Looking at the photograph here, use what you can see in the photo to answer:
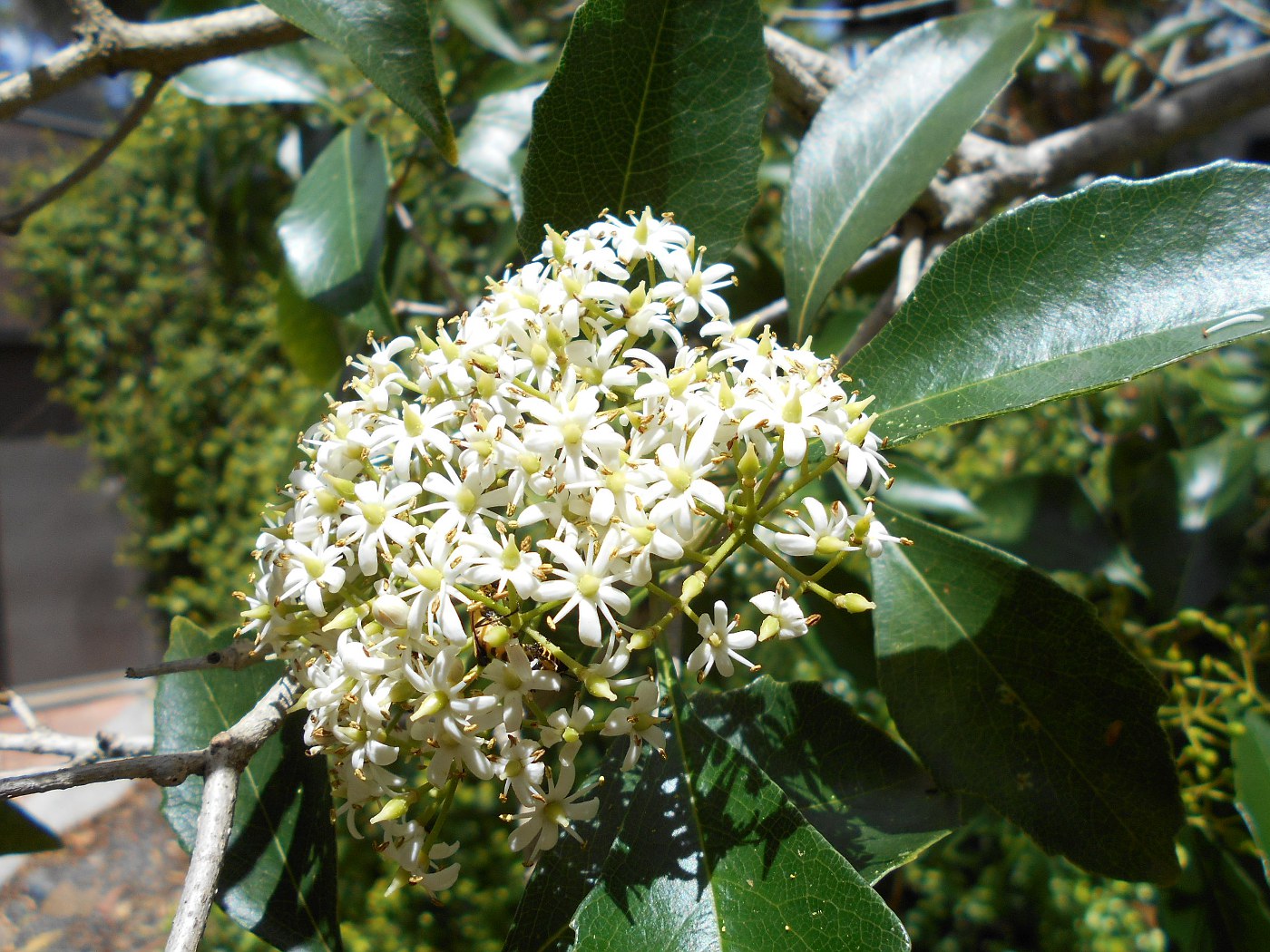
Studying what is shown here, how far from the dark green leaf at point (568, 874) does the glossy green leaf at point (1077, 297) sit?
464 mm

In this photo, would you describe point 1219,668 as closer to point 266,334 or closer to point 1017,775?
point 1017,775

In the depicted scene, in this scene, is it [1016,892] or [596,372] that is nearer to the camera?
[596,372]

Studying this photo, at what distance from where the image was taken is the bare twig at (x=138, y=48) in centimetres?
100

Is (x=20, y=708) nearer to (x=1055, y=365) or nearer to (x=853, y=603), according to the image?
(x=853, y=603)

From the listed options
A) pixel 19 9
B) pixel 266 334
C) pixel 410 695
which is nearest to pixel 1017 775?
pixel 410 695

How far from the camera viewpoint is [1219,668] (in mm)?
1314

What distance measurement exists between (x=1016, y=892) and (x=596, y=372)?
10.4ft

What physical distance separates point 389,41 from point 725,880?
85 centimetres

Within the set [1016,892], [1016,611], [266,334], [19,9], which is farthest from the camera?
[19,9]

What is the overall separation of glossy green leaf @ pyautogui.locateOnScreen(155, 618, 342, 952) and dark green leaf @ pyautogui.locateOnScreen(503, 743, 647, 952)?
0.86 feet

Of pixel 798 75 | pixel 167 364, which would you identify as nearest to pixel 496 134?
pixel 798 75

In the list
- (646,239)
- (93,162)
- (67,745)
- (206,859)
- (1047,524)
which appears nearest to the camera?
(206,859)

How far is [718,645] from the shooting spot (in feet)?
2.39

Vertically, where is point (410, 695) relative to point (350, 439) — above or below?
below
